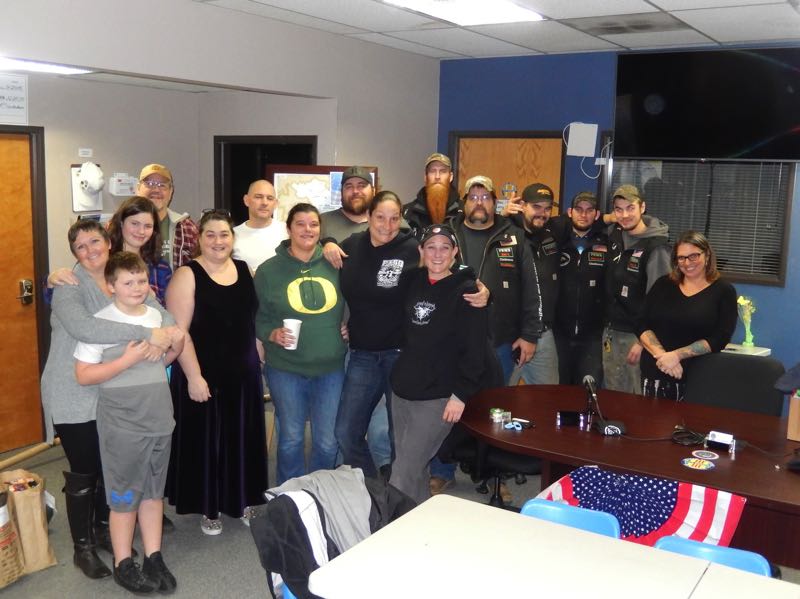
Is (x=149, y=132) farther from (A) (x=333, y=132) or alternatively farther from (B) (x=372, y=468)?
(B) (x=372, y=468)

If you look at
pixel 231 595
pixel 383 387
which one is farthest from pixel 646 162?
pixel 231 595

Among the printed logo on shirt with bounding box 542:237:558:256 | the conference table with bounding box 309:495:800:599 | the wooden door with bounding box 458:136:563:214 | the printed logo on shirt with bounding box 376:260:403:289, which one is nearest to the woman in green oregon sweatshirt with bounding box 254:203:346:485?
the printed logo on shirt with bounding box 376:260:403:289

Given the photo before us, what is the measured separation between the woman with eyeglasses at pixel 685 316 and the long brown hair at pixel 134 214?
92.9 inches

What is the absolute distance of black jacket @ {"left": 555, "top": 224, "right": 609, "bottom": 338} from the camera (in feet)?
15.2

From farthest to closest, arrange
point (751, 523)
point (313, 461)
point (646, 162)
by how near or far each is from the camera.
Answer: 1. point (646, 162)
2. point (313, 461)
3. point (751, 523)

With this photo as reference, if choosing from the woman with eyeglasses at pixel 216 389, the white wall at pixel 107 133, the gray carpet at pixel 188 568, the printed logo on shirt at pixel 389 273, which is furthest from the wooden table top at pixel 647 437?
the white wall at pixel 107 133

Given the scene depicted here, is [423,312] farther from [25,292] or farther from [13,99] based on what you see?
[13,99]

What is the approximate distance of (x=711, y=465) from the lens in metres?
2.70

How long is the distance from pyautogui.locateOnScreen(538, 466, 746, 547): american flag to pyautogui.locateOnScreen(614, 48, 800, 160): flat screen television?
3.41m

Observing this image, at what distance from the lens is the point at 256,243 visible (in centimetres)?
434

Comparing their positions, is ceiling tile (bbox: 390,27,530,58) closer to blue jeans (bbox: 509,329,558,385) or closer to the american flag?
blue jeans (bbox: 509,329,558,385)

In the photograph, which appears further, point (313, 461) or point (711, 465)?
point (313, 461)

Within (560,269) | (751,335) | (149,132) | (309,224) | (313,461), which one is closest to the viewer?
(309,224)

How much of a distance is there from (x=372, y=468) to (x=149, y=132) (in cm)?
357
